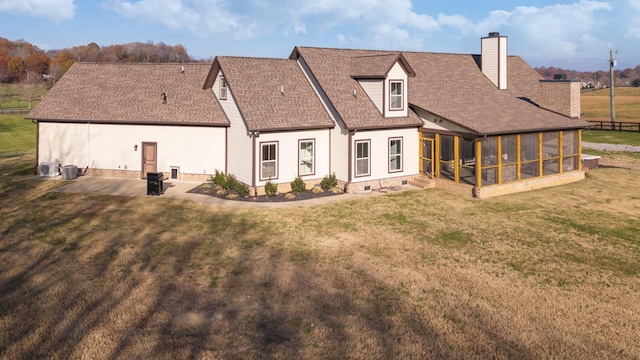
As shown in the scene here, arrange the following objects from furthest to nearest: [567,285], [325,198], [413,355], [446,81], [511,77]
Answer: [511,77]
[446,81]
[325,198]
[567,285]
[413,355]

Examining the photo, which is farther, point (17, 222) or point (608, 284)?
point (17, 222)

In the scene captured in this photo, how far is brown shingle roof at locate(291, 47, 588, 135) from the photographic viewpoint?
23.2m

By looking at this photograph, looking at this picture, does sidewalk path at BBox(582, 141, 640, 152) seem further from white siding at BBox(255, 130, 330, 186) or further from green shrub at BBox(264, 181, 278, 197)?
Result: green shrub at BBox(264, 181, 278, 197)

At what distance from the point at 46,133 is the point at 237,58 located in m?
11.9

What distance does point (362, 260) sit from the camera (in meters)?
13.8

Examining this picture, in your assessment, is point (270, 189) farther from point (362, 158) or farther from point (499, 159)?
point (499, 159)

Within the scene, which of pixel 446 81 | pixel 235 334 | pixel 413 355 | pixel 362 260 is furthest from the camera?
pixel 446 81

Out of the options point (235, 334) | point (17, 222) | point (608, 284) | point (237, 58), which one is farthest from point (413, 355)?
point (237, 58)

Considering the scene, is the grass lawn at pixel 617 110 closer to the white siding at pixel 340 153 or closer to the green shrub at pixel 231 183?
the white siding at pixel 340 153

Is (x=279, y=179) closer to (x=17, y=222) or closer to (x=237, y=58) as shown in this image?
(x=237, y=58)

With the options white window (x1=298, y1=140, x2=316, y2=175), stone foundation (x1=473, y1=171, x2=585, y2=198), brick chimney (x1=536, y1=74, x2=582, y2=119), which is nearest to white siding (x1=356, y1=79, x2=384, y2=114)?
white window (x1=298, y1=140, x2=316, y2=175)

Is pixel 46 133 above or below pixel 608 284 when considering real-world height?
above

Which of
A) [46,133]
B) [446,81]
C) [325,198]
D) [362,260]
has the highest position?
[446,81]

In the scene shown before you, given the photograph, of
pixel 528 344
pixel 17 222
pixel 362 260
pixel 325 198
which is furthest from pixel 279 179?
pixel 528 344
